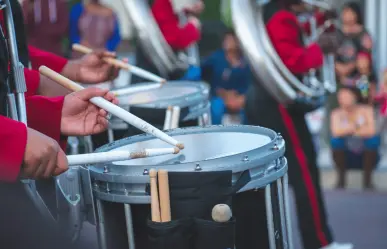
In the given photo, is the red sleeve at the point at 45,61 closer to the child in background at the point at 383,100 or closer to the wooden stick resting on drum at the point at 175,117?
the wooden stick resting on drum at the point at 175,117

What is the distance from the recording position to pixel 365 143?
5840mm

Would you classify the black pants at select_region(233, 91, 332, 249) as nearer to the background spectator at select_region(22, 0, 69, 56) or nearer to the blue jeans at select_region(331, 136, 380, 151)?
the blue jeans at select_region(331, 136, 380, 151)

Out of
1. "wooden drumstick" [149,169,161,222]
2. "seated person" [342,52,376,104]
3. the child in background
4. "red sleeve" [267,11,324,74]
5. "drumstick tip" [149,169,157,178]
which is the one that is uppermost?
A: "drumstick tip" [149,169,157,178]

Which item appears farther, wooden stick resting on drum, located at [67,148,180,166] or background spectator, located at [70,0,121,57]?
background spectator, located at [70,0,121,57]

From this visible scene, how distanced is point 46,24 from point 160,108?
13.3 feet

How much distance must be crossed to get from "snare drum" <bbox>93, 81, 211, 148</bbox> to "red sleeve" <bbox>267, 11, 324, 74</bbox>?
3.61 ft

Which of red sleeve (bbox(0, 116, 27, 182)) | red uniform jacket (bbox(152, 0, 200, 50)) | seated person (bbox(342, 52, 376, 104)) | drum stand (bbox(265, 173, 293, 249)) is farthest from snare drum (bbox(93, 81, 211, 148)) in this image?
seated person (bbox(342, 52, 376, 104))

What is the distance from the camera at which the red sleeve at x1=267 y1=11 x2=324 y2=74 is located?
3.92 m

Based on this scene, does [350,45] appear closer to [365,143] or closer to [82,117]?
[365,143]

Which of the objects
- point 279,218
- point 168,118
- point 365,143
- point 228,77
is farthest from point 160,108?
point 228,77

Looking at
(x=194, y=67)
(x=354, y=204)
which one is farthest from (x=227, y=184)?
(x=194, y=67)

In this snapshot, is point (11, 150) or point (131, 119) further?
point (131, 119)

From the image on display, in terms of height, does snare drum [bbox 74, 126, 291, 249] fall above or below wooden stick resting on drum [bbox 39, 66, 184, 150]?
below

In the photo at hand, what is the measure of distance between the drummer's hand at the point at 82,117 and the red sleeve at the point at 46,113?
16 millimetres
